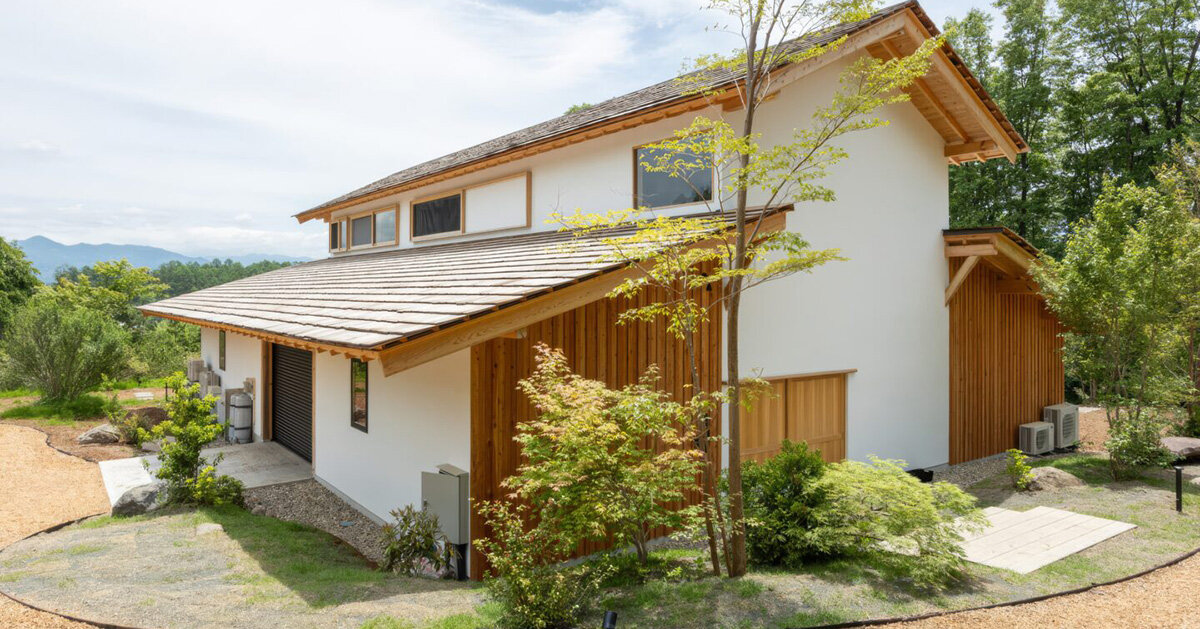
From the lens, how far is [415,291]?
25.9 feet

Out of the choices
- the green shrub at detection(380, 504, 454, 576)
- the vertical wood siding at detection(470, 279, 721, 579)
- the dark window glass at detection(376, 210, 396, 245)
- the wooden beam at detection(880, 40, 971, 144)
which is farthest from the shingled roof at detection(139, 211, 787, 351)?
the wooden beam at detection(880, 40, 971, 144)

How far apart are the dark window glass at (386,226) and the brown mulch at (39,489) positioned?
25.4 feet

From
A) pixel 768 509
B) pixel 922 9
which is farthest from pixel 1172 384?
pixel 768 509

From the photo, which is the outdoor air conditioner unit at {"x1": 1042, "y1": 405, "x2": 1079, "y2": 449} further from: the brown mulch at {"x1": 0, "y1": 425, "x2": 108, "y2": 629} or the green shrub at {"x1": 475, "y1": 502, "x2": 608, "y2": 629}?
the brown mulch at {"x1": 0, "y1": 425, "x2": 108, "y2": 629}

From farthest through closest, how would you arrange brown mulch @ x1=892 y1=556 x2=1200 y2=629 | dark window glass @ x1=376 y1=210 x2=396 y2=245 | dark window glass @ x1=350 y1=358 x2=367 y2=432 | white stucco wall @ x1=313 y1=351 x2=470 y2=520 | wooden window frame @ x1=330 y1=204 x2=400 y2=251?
dark window glass @ x1=376 y1=210 x2=396 y2=245 < wooden window frame @ x1=330 y1=204 x2=400 y2=251 < dark window glass @ x1=350 y1=358 x2=367 y2=432 < white stucco wall @ x1=313 y1=351 x2=470 y2=520 < brown mulch @ x1=892 y1=556 x2=1200 y2=629

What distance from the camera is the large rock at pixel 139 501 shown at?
321 inches

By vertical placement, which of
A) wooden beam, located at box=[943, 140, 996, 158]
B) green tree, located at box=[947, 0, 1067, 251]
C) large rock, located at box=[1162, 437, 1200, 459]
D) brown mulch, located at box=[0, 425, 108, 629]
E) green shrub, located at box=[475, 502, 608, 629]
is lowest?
brown mulch, located at box=[0, 425, 108, 629]

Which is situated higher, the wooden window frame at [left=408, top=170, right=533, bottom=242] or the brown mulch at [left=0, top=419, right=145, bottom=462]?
the wooden window frame at [left=408, top=170, right=533, bottom=242]

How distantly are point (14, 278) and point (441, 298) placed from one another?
43.0 m

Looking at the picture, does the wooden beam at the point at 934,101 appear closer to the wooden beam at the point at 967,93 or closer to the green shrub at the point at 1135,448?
the wooden beam at the point at 967,93

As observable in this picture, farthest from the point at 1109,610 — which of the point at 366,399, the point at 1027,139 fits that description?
the point at 1027,139

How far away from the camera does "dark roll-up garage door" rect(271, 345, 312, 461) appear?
12117 mm

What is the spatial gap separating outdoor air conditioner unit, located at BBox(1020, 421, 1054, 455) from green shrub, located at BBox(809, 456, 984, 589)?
840 cm

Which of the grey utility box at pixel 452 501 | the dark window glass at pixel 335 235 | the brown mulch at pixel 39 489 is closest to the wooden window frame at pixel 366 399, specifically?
the grey utility box at pixel 452 501
